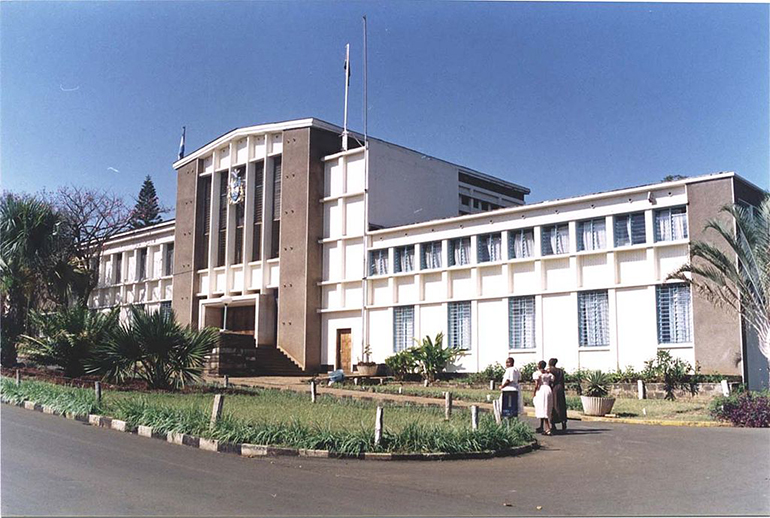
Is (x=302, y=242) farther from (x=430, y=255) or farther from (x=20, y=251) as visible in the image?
(x=20, y=251)

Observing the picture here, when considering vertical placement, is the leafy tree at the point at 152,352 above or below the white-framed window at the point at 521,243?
below

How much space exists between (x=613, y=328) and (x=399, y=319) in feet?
35.6

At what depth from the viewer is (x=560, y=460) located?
1309 centimetres

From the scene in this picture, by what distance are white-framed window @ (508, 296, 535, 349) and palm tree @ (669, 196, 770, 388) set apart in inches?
316

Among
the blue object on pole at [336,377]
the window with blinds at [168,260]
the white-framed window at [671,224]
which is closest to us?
the white-framed window at [671,224]

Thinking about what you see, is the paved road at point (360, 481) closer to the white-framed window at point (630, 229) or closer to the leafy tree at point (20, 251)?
the white-framed window at point (630, 229)

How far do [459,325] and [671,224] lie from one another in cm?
1023

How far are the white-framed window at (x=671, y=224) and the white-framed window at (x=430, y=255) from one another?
10143mm

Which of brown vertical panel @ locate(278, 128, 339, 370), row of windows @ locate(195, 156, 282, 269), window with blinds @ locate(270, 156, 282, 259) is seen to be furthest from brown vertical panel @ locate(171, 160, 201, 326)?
brown vertical panel @ locate(278, 128, 339, 370)

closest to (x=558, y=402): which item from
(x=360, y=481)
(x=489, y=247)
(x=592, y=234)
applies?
(x=360, y=481)

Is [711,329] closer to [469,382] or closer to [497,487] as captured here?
[469,382]

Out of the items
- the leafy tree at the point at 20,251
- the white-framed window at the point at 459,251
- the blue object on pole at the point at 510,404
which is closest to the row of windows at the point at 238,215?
the leafy tree at the point at 20,251

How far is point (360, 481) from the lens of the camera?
10.5 meters

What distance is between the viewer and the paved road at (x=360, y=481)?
331 inches
